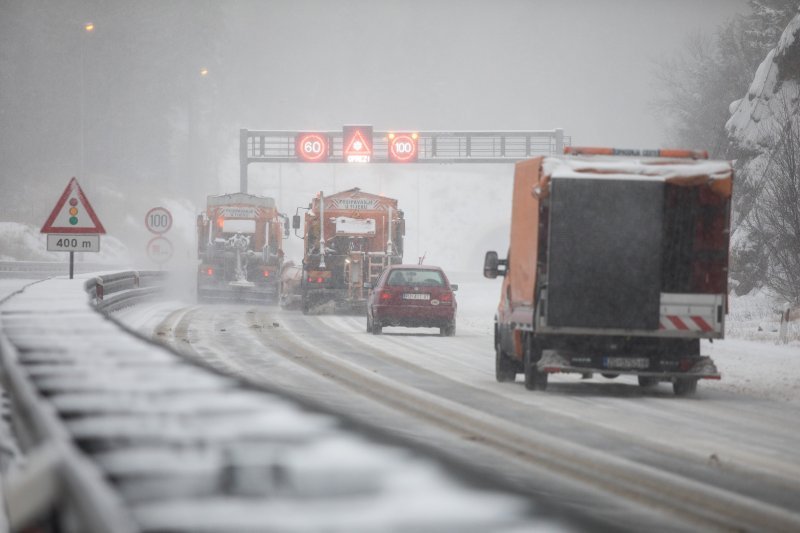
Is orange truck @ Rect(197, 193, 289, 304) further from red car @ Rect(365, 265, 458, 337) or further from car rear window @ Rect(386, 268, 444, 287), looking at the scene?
red car @ Rect(365, 265, 458, 337)

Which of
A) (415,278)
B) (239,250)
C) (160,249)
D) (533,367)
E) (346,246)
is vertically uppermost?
(346,246)

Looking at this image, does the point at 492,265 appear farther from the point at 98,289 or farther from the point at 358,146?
the point at 358,146

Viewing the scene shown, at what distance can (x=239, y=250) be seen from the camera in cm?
4609

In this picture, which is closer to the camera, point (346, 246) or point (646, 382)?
point (646, 382)

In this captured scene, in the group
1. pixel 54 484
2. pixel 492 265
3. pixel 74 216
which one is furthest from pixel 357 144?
pixel 54 484

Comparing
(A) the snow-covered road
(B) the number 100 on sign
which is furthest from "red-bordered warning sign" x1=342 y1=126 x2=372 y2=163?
(B) the number 100 on sign

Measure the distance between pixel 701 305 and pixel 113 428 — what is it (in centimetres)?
1257

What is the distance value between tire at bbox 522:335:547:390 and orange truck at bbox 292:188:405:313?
22621mm

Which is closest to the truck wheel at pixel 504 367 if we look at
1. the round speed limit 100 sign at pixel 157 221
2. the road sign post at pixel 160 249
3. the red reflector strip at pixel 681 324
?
the red reflector strip at pixel 681 324

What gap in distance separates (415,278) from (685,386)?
1421cm

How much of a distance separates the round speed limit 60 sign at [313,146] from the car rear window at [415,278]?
32.3m

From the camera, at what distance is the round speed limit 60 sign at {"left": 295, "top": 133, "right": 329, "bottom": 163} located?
6231 centimetres

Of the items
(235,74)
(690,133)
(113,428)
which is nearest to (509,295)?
(113,428)

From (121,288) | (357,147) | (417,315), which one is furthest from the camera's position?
(357,147)
